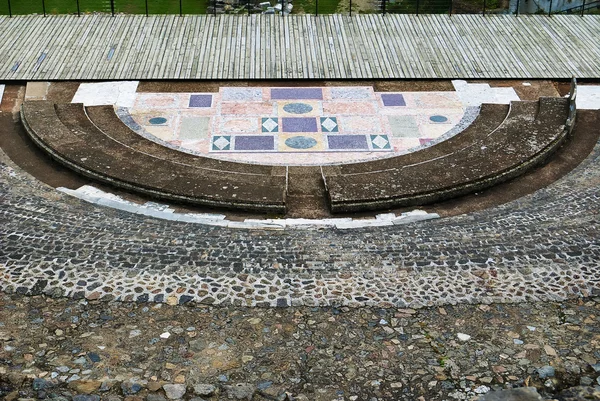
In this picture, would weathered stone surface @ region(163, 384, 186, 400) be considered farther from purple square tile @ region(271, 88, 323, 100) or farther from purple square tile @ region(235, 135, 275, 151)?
purple square tile @ region(271, 88, 323, 100)

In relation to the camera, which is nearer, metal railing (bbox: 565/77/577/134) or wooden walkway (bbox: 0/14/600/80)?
metal railing (bbox: 565/77/577/134)

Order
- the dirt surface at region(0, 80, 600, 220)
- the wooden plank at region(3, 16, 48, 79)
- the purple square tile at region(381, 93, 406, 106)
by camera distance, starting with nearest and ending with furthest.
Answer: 1. the dirt surface at region(0, 80, 600, 220)
2. the purple square tile at region(381, 93, 406, 106)
3. the wooden plank at region(3, 16, 48, 79)

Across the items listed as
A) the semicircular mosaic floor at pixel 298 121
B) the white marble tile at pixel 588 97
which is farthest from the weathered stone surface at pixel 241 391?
the white marble tile at pixel 588 97

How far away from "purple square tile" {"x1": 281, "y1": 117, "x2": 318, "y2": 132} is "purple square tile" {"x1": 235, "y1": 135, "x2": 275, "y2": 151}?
0.63m

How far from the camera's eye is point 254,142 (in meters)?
17.9

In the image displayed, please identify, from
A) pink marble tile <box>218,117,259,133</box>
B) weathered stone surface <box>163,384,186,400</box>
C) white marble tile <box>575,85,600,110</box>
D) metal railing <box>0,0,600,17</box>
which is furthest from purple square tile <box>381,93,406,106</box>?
weathered stone surface <box>163,384,186,400</box>

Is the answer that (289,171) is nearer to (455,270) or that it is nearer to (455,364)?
(455,270)

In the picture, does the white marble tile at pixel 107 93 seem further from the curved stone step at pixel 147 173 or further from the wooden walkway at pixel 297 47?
the curved stone step at pixel 147 173

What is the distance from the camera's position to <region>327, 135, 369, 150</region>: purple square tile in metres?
17.7

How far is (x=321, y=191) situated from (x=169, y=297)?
17.4 ft

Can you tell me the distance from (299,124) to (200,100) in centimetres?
273

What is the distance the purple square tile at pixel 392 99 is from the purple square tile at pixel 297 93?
158cm

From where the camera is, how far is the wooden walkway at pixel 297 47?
2081 cm

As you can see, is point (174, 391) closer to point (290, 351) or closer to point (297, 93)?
point (290, 351)
